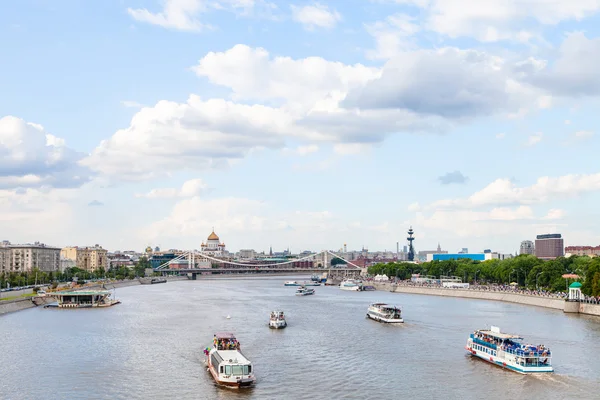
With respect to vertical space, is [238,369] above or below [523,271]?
below

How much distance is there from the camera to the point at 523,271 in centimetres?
10806

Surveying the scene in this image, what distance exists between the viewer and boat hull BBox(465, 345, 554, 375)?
4000cm

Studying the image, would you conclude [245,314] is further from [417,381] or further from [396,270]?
[396,270]

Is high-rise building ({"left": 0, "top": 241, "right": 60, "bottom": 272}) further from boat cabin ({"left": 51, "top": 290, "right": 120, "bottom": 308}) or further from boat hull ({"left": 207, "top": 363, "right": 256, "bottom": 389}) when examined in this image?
boat hull ({"left": 207, "top": 363, "right": 256, "bottom": 389})

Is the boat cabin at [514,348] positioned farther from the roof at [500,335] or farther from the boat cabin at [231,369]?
the boat cabin at [231,369]

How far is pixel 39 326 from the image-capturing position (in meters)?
63.8

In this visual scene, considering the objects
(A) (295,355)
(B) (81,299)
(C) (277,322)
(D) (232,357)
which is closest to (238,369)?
(D) (232,357)

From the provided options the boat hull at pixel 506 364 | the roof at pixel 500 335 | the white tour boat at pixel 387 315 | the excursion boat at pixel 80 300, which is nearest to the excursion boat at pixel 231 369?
the boat hull at pixel 506 364

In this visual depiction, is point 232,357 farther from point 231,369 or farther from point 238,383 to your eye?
point 238,383

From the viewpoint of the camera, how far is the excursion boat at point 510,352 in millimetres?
40156

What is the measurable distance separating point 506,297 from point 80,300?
58052mm

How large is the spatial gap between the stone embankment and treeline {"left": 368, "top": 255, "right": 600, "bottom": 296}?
8.56 feet

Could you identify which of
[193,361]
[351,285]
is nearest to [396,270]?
[351,285]

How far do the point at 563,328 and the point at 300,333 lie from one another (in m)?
23.1
